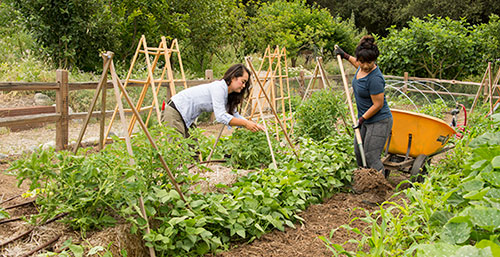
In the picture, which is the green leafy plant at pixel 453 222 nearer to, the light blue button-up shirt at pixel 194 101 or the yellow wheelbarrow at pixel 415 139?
the yellow wheelbarrow at pixel 415 139

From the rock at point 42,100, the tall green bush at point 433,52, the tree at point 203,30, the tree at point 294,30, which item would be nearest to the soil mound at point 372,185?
the rock at point 42,100

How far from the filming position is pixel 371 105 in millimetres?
4340

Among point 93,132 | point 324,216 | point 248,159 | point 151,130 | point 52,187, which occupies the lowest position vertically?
point 93,132

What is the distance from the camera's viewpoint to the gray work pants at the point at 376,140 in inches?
168

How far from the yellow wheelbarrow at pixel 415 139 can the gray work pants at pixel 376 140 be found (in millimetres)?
236

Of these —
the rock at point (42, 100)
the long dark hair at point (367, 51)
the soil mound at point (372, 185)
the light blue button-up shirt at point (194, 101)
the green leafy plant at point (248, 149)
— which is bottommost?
the rock at point (42, 100)

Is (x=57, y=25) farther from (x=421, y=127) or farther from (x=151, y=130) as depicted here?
(x=421, y=127)

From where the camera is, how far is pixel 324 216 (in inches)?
151

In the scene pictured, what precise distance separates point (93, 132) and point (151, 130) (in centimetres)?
489

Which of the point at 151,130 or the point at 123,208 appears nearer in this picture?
the point at 123,208

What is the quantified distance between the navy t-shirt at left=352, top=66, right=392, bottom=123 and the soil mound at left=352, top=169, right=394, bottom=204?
550 millimetres

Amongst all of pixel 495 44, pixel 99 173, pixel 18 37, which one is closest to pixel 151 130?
pixel 99 173

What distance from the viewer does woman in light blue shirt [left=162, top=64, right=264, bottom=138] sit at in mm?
4098

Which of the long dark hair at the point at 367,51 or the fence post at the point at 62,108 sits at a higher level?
the long dark hair at the point at 367,51
